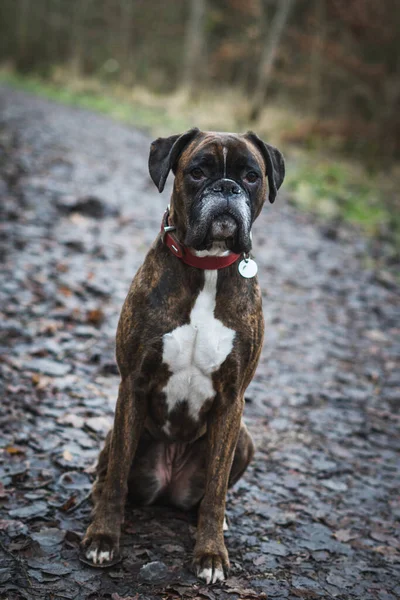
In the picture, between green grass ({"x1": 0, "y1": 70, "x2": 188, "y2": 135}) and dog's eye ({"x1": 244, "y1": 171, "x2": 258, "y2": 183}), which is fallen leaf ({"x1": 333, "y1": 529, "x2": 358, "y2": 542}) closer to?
dog's eye ({"x1": 244, "y1": 171, "x2": 258, "y2": 183})

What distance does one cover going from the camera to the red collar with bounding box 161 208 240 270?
116 inches

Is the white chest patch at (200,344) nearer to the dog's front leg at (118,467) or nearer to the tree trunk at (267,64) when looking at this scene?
the dog's front leg at (118,467)

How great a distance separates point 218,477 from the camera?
3.06m

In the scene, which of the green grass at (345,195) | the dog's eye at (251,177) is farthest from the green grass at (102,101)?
the dog's eye at (251,177)

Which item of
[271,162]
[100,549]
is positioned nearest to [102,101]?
[271,162]

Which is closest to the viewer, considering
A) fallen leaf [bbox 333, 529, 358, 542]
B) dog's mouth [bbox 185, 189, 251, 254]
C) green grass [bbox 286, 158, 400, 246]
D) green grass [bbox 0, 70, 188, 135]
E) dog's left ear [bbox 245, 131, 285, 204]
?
dog's mouth [bbox 185, 189, 251, 254]

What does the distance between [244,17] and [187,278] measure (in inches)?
1004

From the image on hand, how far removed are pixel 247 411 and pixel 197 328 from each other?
2.12m

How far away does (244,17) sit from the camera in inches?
1016

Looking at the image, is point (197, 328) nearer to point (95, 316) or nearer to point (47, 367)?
point (47, 367)

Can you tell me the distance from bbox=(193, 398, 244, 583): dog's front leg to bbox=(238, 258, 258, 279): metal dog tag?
589 mm

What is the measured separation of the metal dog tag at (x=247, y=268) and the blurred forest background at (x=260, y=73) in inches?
295

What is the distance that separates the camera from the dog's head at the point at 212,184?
2.87m

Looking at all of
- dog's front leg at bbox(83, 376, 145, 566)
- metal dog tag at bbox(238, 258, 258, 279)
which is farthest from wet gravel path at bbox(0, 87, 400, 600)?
metal dog tag at bbox(238, 258, 258, 279)
